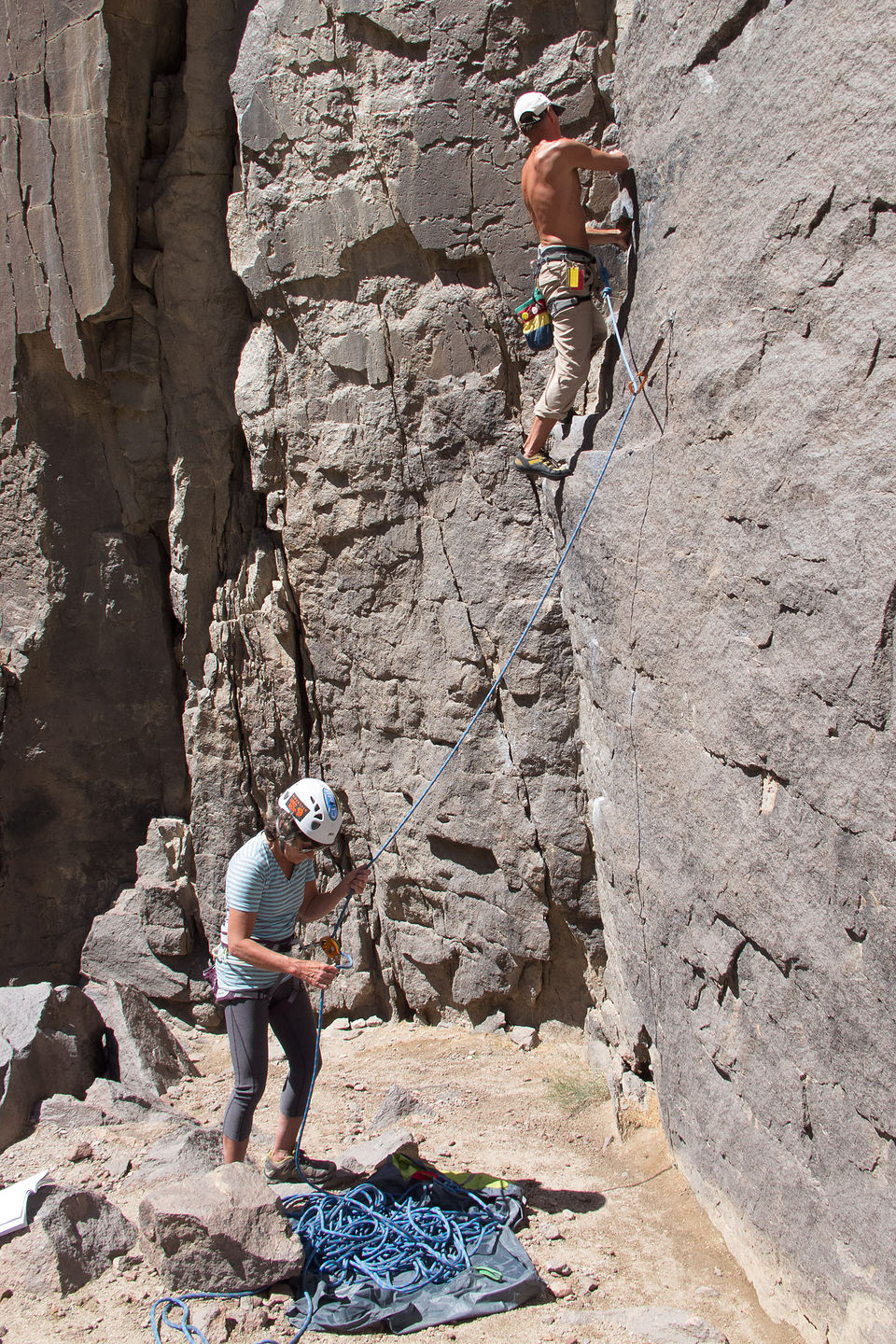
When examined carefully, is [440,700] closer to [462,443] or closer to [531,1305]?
[462,443]

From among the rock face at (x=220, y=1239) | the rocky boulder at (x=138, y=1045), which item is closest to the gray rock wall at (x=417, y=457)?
the rocky boulder at (x=138, y=1045)

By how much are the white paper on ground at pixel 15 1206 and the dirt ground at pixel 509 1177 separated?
0.60 ft

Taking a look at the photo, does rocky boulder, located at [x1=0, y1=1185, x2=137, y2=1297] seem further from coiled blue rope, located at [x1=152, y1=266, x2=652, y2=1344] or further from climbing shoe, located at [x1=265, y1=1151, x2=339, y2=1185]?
climbing shoe, located at [x1=265, y1=1151, x2=339, y2=1185]

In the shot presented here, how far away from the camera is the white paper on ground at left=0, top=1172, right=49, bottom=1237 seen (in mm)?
3111

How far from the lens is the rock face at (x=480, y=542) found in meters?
2.45

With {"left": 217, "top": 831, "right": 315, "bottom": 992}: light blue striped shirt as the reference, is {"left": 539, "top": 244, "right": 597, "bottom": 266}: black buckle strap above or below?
above

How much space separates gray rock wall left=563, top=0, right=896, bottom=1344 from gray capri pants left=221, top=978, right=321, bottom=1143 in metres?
1.22

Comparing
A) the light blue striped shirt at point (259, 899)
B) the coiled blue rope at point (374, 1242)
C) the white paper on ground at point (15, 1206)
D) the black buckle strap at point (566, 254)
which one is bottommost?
the coiled blue rope at point (374, 1242)

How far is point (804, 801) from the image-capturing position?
2.54m

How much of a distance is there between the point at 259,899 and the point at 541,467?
6.60ft

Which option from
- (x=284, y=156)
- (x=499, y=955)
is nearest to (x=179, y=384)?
(x=284, y=156)

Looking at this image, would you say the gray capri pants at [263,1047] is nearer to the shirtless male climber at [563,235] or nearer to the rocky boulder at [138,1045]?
the rocky boulder at [138,1045]

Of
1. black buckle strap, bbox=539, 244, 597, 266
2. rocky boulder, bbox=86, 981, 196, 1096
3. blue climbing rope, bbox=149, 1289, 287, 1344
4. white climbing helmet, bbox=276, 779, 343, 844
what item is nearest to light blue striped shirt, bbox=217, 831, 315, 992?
white climbing helmet, bbox=276, 779, 343, 844

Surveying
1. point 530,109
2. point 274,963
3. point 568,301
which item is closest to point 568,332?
point 568,301
